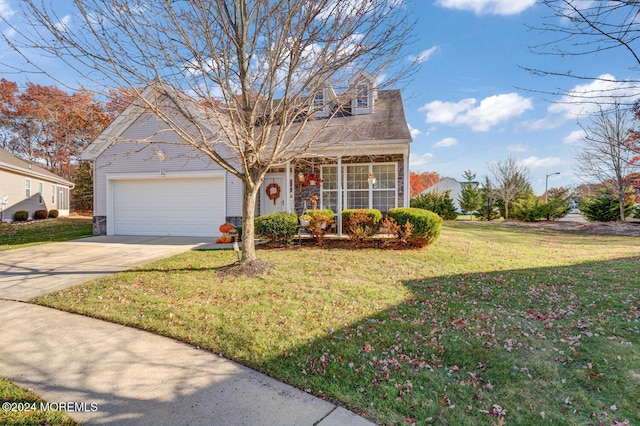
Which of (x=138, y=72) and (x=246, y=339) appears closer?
(x=246, y=339)

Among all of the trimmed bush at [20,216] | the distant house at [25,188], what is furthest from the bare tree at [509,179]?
the distant house at [25,188]

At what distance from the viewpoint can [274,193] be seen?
12.5 metres

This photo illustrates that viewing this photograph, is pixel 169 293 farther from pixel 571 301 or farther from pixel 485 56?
pixel 485 56

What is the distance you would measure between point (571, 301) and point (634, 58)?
12.3 ft

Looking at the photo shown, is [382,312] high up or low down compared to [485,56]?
down

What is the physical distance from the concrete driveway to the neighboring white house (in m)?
1.20

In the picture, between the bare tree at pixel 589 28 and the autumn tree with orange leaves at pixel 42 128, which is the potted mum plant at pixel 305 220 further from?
the autumn tree with orange leaves at pixel 42 128

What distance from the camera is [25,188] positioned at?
64.2ft

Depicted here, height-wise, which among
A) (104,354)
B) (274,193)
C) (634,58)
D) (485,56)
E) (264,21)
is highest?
(485,56)

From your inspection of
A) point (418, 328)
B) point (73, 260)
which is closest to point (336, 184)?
point (73, 260)

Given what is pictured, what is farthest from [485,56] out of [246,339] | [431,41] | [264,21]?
[246,339]

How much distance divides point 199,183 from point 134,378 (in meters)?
10.0

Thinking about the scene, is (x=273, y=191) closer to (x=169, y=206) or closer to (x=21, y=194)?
(x=169, y=206)

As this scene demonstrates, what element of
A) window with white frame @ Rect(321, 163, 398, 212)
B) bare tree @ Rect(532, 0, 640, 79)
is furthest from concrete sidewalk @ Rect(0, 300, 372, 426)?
window with white frame @ Rect(321, 163, 398, 212)
